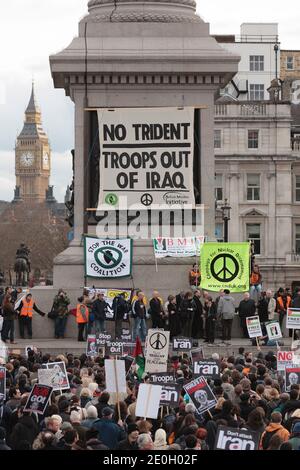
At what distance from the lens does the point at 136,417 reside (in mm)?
20062

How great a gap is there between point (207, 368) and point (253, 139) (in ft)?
248

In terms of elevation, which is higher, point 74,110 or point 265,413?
point 74,110

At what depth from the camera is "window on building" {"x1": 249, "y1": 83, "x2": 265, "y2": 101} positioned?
122 m

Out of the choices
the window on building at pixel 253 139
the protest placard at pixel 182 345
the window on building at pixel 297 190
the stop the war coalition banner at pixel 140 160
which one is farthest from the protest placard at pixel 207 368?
the window on building at pixel 297 190

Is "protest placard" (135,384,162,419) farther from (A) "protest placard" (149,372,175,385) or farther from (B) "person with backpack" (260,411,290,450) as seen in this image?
(A) "protest placard" (149,372,175,385)

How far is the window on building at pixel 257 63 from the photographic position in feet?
403

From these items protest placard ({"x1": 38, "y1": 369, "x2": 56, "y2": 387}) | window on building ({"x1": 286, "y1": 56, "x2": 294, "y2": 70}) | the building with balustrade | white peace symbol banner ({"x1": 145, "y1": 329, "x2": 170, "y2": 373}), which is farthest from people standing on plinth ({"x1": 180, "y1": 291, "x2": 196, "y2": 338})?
window on building ({"x1": 286, "y1": 56, "x2": 294, "y2": 70})

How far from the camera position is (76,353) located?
32.8 meters

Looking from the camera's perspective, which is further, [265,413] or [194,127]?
[194,127]

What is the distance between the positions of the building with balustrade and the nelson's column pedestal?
59.5m

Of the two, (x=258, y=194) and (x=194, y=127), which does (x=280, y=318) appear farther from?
(x=258, y=194)

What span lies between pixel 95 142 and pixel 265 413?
18362 millimetres
